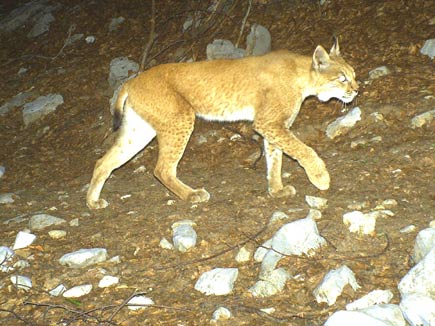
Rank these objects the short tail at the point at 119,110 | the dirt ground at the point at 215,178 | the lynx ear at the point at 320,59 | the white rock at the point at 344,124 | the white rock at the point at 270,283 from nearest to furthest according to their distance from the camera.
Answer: the white rock at the point at 270,283
the dirt ground at the point at 215,178
the lynx ear at the point at 320,59
the short tail at the point at 119,110
the white rock at the point at 344,124

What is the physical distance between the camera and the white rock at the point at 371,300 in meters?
3.29

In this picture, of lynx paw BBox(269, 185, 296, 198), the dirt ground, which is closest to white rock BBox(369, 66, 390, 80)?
the dirt ground

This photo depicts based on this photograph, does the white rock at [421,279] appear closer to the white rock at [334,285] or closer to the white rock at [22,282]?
the white rock at [334,285]

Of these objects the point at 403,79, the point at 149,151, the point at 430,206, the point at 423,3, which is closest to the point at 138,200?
the point at 149,151

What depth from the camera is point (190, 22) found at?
9492mm

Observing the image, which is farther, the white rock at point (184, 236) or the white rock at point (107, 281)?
the white rock at point (184, 236)

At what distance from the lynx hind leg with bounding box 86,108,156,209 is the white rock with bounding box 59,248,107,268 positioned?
139 centimetres

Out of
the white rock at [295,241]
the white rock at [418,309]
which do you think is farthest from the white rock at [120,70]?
the white rock at [418,309]

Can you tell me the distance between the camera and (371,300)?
3.30m

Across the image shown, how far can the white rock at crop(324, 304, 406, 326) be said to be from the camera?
2.99 metres

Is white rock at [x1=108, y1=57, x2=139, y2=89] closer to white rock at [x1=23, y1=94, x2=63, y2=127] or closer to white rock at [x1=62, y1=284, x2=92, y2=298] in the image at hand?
white rock at [x1=23, y1=94, x2=63, y2=127]

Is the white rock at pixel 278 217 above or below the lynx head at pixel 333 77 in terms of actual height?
below

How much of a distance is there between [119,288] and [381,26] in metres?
5.38

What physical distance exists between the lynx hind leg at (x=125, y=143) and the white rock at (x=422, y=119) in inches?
101
